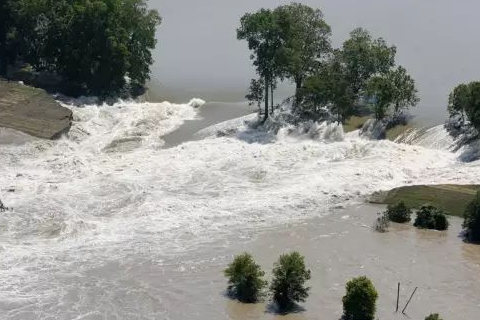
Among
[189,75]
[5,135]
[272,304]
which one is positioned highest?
[189,75]

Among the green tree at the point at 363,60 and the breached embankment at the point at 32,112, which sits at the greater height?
the green tree at the point at 363,60

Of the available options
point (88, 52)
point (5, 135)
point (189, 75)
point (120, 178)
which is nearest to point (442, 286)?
point (120, 178)

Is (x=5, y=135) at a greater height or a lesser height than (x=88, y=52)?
lesser

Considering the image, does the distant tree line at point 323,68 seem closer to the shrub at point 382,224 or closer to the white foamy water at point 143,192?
the white foamy water at point 143,192

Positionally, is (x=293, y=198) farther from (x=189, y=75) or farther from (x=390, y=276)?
(x=189, y=75)

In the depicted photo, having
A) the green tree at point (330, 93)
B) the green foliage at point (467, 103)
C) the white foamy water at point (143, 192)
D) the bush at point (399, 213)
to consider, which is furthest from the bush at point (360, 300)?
the green tree at point (330, 93)
